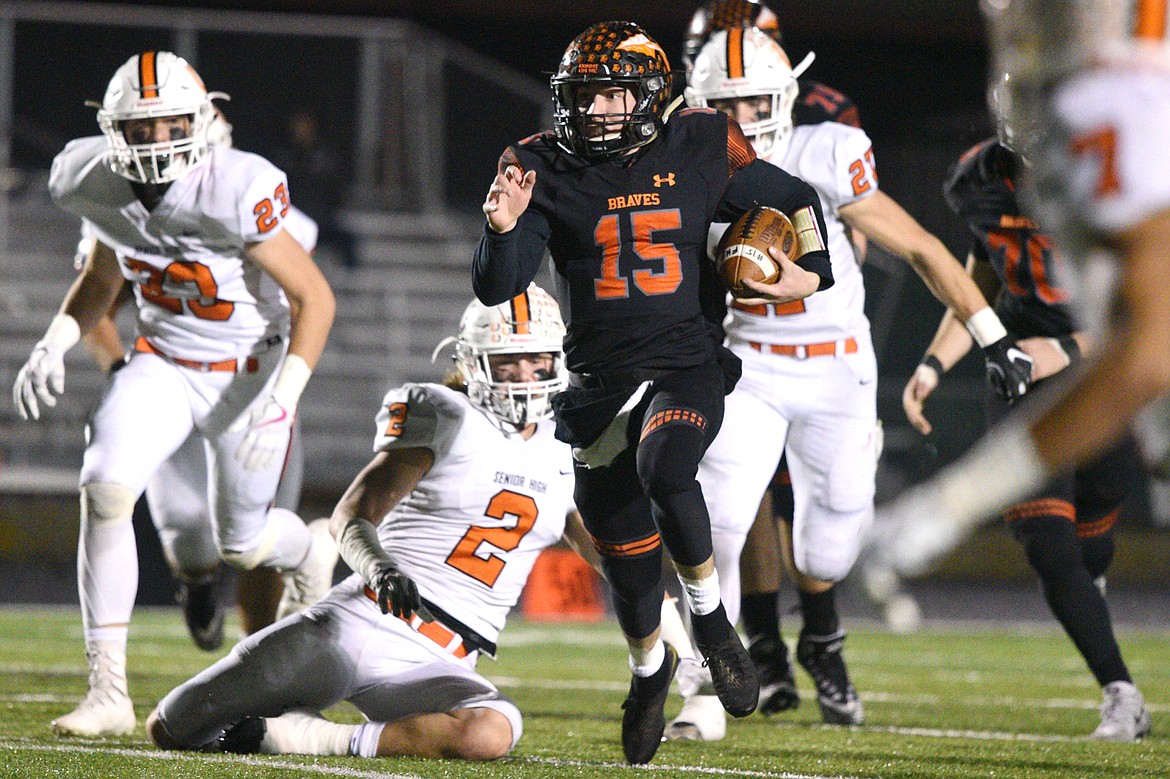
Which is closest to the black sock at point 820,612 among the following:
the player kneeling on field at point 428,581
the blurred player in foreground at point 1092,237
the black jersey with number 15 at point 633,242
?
the player kneeling on field at point 428,581

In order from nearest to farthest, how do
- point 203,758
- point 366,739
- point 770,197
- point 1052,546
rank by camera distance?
1. point 203,758
2. point 366,739
3. point 770,197
4. point 1052,546

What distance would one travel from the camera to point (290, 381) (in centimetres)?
420

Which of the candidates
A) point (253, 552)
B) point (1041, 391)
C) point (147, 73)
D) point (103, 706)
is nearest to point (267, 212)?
point (147, 73)

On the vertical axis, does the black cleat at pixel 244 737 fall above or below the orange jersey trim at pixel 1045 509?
below

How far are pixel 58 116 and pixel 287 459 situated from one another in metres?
7.78

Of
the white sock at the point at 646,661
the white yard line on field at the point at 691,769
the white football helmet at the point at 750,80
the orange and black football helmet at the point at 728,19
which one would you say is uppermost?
the orange and black football helmet at the point at 728,19

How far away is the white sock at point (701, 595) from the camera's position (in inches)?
133

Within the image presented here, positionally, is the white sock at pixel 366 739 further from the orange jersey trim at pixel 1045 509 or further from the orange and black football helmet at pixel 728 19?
the orange and black football helmet at pixel 728 19

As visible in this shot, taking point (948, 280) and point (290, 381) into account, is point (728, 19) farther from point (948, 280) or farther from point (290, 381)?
point (290, 381)

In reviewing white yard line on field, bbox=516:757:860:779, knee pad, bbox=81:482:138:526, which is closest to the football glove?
knee pad, bbox=81:482:138:526

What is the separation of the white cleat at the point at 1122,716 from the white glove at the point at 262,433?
7.94 feet

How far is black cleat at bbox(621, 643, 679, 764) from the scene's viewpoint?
363 centimetres

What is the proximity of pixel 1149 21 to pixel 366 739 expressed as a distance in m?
2.36

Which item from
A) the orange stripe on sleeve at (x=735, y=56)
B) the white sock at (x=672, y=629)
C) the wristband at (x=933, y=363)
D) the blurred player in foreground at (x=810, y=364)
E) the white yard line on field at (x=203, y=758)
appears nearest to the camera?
the white yard line on field at (x=203, y=758)
